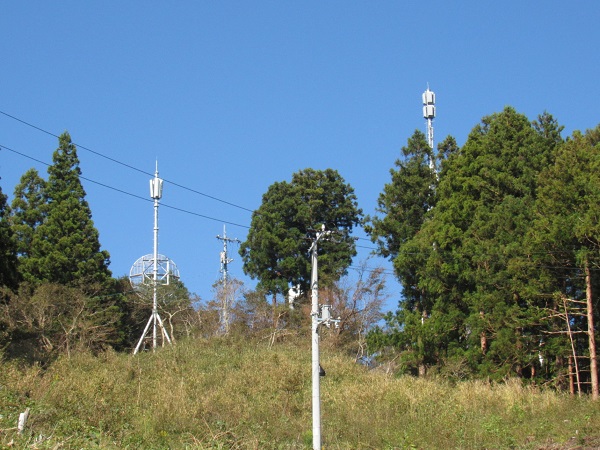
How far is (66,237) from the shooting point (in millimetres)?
38000

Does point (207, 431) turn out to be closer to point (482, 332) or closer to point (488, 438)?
point (488, 438)

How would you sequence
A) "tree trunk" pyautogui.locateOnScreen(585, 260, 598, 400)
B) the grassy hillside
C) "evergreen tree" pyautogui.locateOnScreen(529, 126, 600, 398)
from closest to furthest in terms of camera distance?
the grassy hillside, "evergreen tree" pyautogui.locateOnScreen(529, 126, 600, 398), "tree trunk" pyautogui.locateOnScreen(585, 260, 598, 400)

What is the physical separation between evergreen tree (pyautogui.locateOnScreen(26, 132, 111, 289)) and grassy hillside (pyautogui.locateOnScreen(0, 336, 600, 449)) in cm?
671

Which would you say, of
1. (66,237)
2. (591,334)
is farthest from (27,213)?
(591,334)

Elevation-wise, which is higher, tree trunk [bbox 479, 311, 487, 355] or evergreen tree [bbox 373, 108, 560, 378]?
evergreen tree [bbox 373, 108, 560, 378]

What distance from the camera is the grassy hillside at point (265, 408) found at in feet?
67.6

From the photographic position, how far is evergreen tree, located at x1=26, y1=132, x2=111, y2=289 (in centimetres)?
3747

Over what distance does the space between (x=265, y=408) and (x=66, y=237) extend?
635 inches

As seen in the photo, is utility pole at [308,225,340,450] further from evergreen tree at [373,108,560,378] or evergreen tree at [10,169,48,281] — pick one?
evergreen tree at [10,169,48,281]

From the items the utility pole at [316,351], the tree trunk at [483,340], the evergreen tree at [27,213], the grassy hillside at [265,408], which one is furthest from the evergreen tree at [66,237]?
the utility pole at [316,351]

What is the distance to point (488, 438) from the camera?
71.6 feet

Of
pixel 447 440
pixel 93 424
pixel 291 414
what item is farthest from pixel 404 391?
pixel 93 424

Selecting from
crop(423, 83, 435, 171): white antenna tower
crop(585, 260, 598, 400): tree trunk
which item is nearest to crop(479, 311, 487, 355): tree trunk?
crop(585, 260, 598, 400): tree trunk

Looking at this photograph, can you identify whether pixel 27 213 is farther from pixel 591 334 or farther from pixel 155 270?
pixel 591 334
